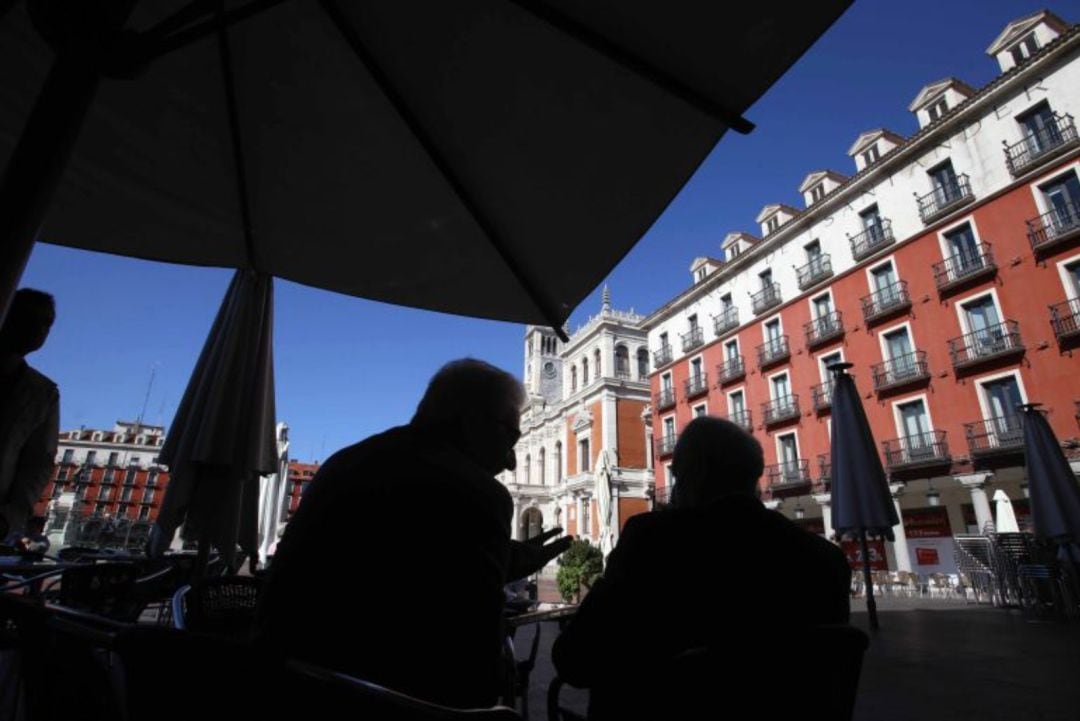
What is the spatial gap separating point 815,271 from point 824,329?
7.11 feet

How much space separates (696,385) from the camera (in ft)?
72.0

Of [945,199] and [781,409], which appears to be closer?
[945,199]

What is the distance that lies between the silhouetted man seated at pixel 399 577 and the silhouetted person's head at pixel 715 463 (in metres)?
0.88

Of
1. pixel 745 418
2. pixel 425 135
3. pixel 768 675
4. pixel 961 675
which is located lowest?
pixel 961 675

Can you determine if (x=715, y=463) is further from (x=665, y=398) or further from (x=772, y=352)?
(x=665, y=398)

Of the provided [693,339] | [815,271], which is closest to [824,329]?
[815,271]

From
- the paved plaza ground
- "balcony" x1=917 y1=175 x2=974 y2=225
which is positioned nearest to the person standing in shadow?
the paved plaza ground

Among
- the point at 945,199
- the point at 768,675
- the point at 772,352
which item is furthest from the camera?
the point at 772,352

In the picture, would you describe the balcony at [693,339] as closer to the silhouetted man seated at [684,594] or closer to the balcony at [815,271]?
the balcony at [815,271]

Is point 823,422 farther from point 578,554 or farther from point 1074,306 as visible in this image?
point 578,554

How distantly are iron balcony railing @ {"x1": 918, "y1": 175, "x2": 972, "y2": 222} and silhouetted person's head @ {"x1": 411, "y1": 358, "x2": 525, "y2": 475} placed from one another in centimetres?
1745

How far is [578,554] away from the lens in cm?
1104

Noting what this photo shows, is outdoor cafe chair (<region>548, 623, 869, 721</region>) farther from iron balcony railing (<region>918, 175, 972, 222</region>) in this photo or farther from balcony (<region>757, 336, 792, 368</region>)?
balcony (<region>757, 336, 792, 368</region>)

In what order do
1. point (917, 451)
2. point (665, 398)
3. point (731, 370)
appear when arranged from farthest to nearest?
point (665, 398) → point (731, 370) → point (917, 451)
